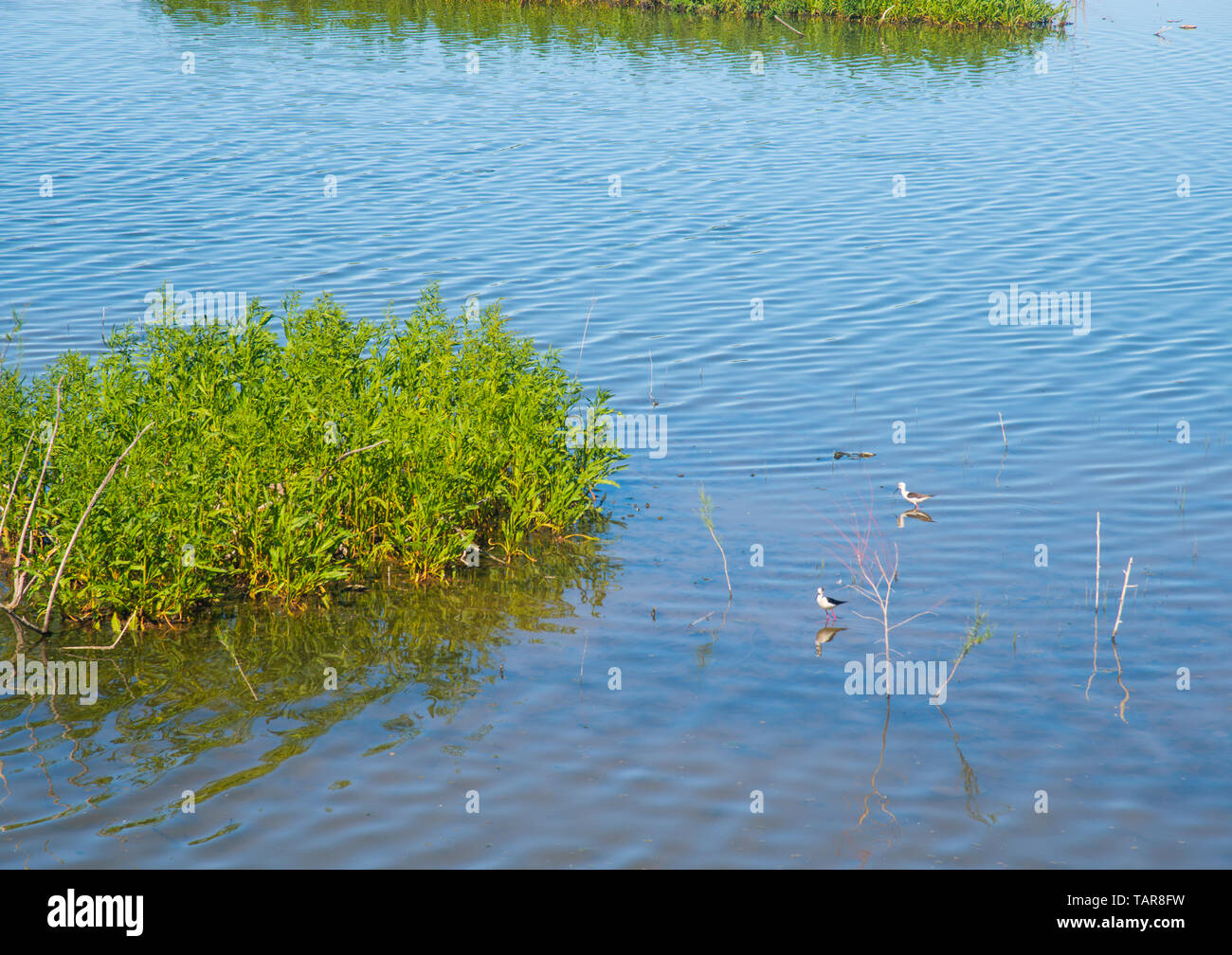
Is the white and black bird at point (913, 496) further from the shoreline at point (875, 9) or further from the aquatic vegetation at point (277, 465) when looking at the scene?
the shoreline at point (875, 9)

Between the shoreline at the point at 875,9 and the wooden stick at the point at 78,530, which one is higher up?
the shoreline at the point at 875,9

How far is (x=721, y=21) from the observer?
1496 inches

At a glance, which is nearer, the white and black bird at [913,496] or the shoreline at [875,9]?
the white and black bird at [913,496]

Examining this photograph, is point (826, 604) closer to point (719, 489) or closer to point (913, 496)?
point (913, 496)

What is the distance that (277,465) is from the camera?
8.37 m

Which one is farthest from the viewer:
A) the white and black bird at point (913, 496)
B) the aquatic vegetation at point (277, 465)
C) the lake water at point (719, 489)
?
the white and black bird at point (913, 496)

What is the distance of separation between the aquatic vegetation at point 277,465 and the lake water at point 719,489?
1.24 feet

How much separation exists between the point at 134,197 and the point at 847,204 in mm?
11535

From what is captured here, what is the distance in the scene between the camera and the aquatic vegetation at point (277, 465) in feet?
26.0

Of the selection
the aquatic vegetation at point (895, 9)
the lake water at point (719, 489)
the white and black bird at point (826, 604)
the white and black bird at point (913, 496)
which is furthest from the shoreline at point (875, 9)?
the white and black bird at point (826, 604)

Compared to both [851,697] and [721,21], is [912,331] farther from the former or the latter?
[721,21]

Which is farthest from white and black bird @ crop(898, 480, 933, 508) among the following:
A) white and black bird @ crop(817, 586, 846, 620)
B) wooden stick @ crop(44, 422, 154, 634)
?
wooden stick @ crop(44, 422, 154, 634)

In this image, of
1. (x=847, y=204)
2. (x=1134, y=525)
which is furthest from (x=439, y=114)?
→ (x=1134, y=525)
